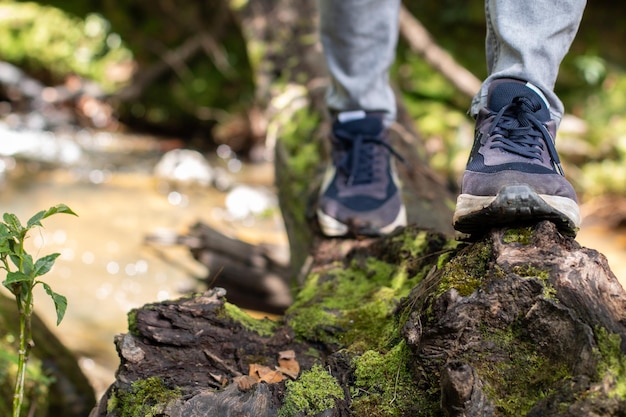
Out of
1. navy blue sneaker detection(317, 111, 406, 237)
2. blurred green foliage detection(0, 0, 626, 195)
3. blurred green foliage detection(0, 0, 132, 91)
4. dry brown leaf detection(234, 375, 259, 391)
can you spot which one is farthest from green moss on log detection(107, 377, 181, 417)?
blurred green foliage detection(0, 0, 132, 91)

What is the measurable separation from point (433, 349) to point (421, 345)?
0.12ft

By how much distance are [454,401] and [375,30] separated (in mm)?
1710

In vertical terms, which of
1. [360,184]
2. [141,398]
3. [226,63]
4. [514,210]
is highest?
[226,63]

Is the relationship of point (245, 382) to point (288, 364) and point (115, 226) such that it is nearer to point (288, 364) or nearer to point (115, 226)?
point (288, 364)

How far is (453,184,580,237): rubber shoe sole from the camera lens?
5.09 ft

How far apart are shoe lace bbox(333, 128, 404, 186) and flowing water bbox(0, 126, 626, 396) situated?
77.4 inches

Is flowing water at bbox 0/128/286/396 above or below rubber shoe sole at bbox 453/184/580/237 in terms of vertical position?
above

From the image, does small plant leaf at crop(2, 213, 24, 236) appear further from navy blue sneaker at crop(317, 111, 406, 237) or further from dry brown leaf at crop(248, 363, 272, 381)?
navy blue sneaker at crop(317, 111, 406, 237)

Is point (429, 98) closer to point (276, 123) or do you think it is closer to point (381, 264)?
point (276, 123)

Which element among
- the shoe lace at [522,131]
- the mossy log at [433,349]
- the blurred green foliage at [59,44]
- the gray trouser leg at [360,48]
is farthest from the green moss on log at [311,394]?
the blurred green foliage at [59,44]

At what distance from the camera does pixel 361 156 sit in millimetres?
2621

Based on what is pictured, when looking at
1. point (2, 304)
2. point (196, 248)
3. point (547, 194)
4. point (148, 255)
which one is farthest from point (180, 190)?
point (547, 194)

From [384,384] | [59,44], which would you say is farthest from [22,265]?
[59,44]

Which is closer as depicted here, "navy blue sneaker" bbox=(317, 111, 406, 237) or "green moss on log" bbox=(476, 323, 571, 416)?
"green moss on log" bbox=(476, 323, 571, 416)
